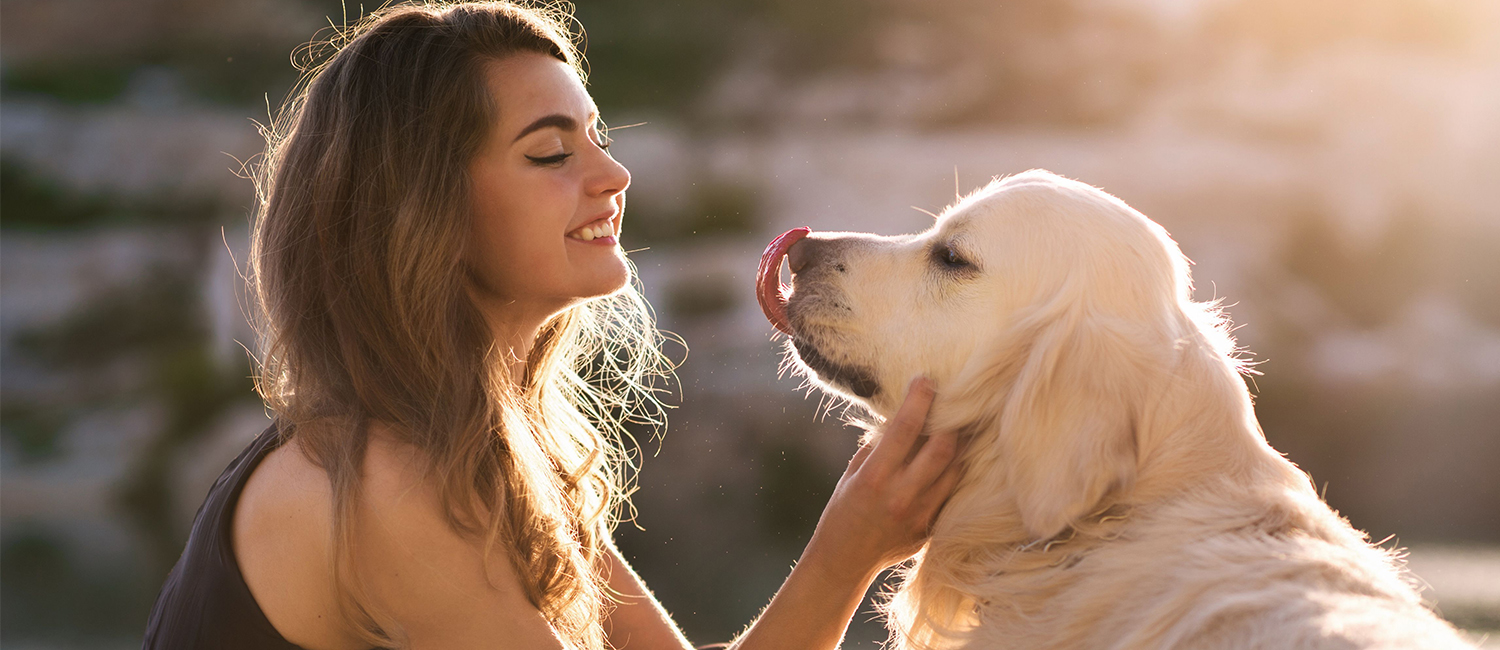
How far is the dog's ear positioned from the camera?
1.52 meters

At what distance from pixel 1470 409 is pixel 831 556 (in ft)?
24.7

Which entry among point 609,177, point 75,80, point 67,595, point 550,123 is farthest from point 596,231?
point 75,80

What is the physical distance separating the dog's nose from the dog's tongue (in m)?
0.02

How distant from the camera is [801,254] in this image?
82.6 inches

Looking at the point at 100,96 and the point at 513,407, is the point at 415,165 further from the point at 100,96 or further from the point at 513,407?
the point at 100,96

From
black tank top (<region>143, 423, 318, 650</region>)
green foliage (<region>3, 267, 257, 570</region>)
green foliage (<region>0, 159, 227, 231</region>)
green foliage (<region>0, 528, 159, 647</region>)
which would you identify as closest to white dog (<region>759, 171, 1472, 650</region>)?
black tank top (<region>143, 423, 318, 650</region>)

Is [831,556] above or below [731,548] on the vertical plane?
above

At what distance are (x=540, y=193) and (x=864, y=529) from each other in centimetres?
92

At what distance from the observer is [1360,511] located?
22.7ft

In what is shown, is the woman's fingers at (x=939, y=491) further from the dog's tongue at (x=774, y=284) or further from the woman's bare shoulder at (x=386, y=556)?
the woman's bare shoulder at (x=386, y=556)

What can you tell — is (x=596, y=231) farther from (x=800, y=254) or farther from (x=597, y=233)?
(x=800, y=254)

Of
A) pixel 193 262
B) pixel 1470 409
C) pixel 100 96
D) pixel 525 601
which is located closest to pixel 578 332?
pixel 525 601

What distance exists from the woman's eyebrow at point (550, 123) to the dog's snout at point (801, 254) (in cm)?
53

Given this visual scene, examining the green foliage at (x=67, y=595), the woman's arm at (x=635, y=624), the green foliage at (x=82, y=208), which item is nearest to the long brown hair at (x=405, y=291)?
the woman's arm at (x=635, y=624)
